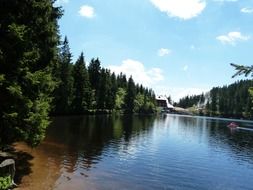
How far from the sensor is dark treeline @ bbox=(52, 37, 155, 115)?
97250mm

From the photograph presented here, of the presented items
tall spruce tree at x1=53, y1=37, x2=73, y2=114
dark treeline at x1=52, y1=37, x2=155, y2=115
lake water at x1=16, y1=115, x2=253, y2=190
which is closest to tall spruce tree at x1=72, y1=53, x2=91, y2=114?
dark treeline at x1=52, y1=37, x2=155, y2=115

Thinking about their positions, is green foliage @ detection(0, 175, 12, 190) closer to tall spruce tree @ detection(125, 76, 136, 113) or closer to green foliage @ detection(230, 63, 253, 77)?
green foliage @ detection(230, 63, 253, 77)

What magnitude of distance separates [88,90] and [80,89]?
4.27m

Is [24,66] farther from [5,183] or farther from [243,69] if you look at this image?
[243,69]

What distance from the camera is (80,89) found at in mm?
110062

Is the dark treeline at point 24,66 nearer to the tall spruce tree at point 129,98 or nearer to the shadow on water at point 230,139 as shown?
the shadow on water at point 230,139

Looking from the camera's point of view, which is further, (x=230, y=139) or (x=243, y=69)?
(x=230, y=139)

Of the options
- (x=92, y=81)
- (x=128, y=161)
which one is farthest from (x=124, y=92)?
(x=128, y=161)

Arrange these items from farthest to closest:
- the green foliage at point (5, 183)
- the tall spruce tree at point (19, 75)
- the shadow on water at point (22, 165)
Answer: the shadow on water at point (22, 165), the tall spruce tree at point (19, 75), the green foliage at point (5, 183)

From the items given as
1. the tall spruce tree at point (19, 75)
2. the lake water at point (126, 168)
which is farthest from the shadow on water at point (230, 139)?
the tall spruce tree at point (19, 75)

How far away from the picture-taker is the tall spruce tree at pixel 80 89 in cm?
10884

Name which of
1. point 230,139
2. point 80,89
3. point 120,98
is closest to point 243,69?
point 230,139

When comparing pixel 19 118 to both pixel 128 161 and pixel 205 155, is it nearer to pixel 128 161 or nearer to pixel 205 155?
pixel 128 161

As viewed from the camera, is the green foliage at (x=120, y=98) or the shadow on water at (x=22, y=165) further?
the green foliage at (x=120, y=98)
